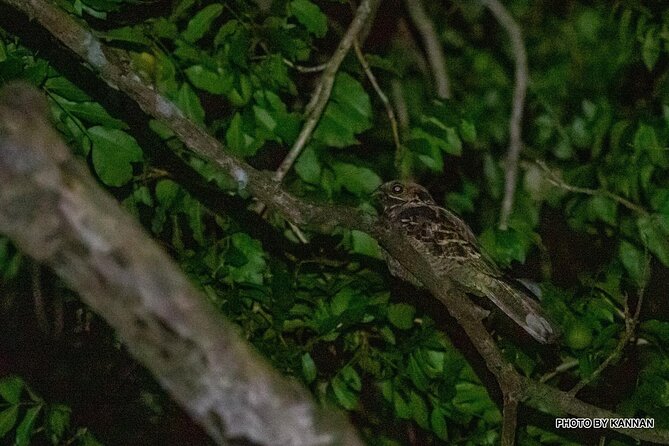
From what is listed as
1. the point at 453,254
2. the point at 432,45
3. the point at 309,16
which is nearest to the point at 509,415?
the point at 453,254

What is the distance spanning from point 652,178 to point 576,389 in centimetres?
141

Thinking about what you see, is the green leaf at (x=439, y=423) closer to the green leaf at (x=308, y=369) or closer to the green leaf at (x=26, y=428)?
the green leaf at (x=308, y=369)

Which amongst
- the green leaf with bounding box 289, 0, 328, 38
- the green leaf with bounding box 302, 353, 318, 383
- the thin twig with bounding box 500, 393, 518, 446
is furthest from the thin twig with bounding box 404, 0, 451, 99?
the thin twig with bounding box 500, 393, 518, 446

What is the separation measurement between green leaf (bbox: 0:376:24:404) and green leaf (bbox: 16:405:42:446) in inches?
2.5

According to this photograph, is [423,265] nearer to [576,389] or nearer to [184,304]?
[576,389]

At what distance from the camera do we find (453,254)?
14.3 ft

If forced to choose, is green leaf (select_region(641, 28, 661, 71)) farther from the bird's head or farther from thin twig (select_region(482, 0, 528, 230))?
the bird's head

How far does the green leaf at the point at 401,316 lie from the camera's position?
3.67 metres

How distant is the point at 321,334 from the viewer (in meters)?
3.49

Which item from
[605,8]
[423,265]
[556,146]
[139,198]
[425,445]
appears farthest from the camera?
[605,8]

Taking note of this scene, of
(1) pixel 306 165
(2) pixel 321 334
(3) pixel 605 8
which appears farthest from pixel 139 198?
(3) pixel 605 8

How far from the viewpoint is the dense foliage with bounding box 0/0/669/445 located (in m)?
3.50

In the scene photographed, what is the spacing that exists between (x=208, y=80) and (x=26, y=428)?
1379 mm

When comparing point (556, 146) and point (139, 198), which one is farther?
point (556, 146)
